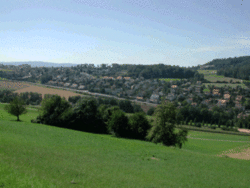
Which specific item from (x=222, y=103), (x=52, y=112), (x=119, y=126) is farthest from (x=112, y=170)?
(x=222, y=103)

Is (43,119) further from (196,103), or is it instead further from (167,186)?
(196,103)

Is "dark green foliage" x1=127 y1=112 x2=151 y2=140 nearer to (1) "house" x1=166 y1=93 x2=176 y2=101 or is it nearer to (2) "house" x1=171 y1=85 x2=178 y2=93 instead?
(1) "house" x1=166 y1=93 x2=176 y2=101

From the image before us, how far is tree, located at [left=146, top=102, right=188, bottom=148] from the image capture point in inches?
1212

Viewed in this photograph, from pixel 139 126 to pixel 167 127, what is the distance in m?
11.6

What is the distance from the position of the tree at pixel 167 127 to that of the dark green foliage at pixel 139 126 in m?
10.1

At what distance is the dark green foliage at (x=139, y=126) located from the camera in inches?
1634

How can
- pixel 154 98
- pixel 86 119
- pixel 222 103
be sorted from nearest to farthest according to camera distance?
pixel 86 119, pixel 222 103, pixel 154 98

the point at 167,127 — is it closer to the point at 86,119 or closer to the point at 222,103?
the point at 86,119

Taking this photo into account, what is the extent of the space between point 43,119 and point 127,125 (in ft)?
67.7

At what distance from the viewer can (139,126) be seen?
4159cm

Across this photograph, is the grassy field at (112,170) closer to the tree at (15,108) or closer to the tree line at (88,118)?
the tree line at (88,118)

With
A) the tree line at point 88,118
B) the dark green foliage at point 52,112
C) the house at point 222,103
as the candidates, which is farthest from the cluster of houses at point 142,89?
the dark green foliage at point 52,112

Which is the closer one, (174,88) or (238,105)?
(238,105)

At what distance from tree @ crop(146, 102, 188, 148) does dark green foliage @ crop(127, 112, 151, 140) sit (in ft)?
33.2
